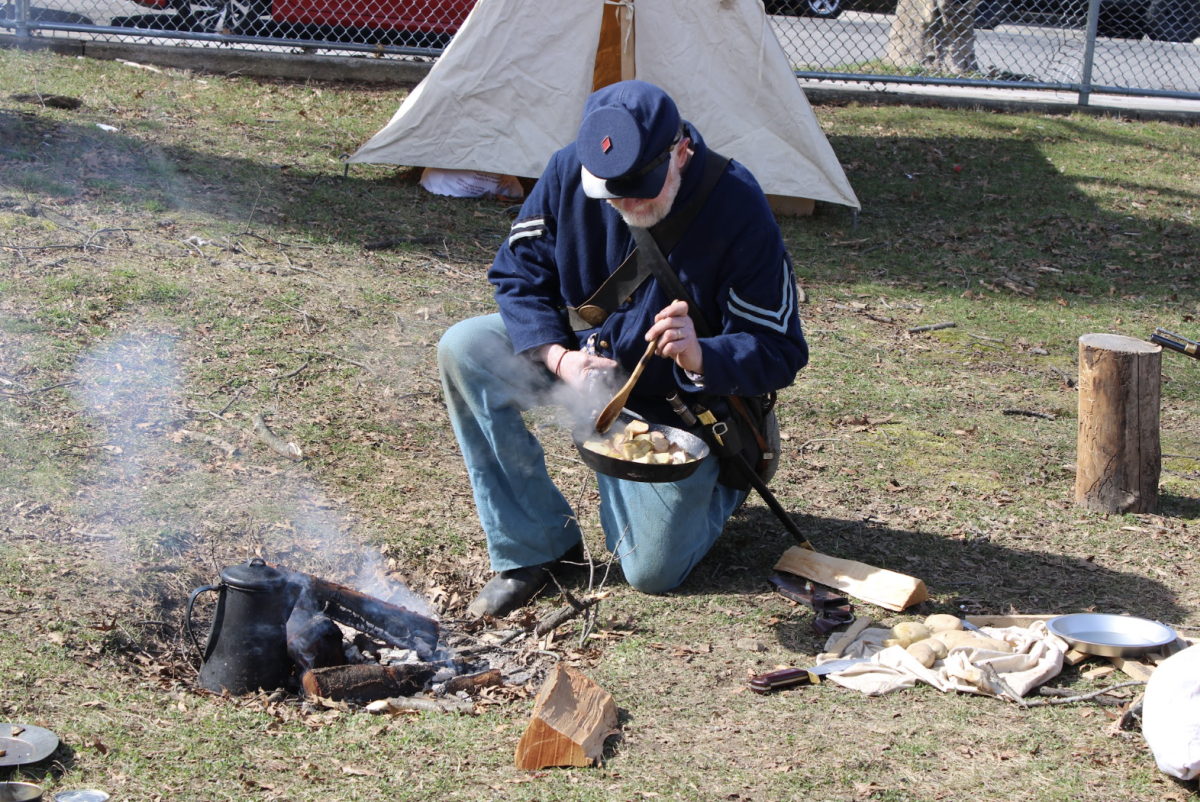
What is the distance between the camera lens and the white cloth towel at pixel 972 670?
9.75ft

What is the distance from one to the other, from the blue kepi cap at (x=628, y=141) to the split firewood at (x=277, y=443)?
1.84 metres

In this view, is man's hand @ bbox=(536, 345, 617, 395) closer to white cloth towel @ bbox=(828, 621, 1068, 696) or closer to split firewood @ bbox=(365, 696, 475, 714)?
split firewood @ bbox=(365, 696, 475, 714)

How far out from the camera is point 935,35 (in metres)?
11.2

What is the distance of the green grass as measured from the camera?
2654 mm

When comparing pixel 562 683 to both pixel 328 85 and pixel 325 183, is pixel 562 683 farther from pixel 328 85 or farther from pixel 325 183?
pixel 328 85

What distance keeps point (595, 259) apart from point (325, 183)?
14.7 feet

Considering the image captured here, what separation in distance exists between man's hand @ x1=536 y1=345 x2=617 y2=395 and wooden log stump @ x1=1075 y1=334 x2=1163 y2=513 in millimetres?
2137

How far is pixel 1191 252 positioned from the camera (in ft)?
25.4

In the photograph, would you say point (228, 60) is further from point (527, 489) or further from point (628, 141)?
point (628, 141)

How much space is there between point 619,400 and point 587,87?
188 inches

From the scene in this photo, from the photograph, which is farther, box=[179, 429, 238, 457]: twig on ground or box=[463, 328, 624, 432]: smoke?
box=[179, 429, 238, 457]: twig on ground

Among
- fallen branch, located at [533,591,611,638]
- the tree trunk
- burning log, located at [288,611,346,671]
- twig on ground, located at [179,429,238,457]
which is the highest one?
the tree trunk

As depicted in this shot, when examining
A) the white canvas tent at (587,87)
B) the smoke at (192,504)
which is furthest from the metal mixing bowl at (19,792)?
the white canvas tent at (587,87)

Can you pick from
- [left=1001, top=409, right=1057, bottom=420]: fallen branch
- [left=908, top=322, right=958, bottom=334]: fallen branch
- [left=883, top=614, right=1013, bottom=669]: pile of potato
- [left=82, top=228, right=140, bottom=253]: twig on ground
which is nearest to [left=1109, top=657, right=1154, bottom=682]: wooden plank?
[left=883, top=614, right=1013, bottom=669]: pile of potato
